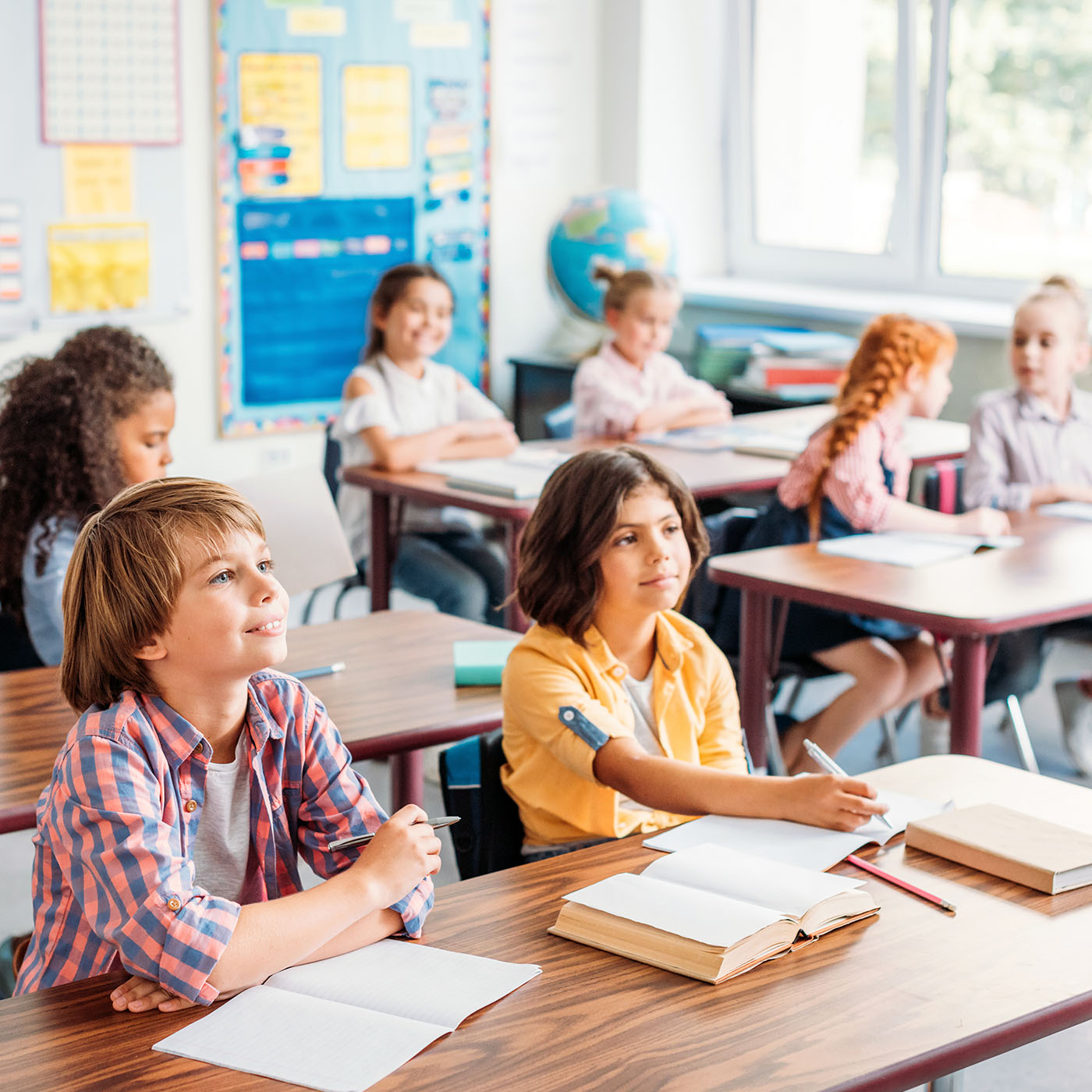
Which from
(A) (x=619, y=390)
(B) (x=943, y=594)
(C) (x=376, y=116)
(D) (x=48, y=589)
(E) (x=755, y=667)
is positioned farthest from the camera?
(C) (x=376, y=116)

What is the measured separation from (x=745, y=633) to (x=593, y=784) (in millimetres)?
1184

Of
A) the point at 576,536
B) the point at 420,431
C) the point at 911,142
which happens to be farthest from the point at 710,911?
the point at 911,142

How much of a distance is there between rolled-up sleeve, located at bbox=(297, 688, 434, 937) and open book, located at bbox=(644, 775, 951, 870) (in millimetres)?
288

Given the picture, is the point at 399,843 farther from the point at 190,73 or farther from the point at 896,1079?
the point at 190,73

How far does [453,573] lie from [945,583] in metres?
1.37

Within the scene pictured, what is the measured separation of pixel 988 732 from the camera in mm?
3795

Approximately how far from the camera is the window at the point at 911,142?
5.07 metres

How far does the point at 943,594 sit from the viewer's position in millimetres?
2652

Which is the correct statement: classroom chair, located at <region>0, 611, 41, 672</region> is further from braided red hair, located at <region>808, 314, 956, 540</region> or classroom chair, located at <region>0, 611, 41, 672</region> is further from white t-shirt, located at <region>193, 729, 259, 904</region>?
braided red hair, located at <region>808, 314, 956, 540</region>

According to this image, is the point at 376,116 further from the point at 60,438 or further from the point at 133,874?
the point at 133,874

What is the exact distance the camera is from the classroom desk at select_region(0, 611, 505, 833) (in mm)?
1898

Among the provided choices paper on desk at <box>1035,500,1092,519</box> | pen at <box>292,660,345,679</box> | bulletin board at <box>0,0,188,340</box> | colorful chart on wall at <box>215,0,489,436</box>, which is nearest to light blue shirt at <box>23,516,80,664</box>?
pen at <box>292,660,345,679</box>

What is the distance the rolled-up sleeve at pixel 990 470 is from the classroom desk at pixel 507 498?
36 cm

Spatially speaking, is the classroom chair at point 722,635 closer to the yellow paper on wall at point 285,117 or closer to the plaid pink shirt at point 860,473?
the plaid pink shirt at point 860,473
